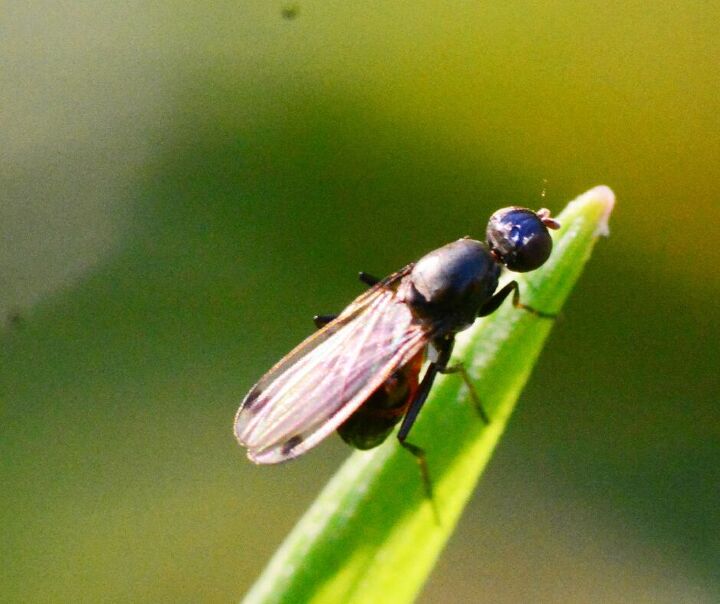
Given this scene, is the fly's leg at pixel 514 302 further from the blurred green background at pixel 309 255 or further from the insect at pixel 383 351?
the blurred green background at pixel 309 255

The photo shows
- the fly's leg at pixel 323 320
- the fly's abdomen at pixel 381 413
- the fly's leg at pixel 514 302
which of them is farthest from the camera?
the fly's leg at pixel 323 320

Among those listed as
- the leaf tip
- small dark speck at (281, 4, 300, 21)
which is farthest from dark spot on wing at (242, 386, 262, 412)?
small dark speck at (281, 4, 300, 21)

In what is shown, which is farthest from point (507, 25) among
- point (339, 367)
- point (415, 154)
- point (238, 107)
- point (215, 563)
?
point (215, 563)

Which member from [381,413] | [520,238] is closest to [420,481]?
[381,413]

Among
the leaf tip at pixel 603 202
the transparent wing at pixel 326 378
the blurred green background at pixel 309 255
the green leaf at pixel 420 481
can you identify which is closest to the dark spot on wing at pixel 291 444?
the transparent wing at pixel 326 378

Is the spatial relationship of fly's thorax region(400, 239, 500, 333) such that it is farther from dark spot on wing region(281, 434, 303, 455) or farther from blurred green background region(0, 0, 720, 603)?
blurred green background region(0, 0, 720, 603)

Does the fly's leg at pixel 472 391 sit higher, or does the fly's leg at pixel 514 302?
the fly's leg at pixel 514 302
